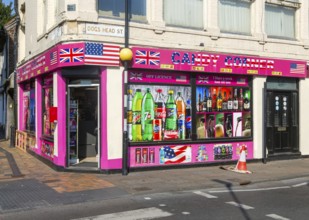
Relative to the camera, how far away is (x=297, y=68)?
47.0 ft

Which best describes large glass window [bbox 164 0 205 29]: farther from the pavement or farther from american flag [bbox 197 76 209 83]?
the pavement

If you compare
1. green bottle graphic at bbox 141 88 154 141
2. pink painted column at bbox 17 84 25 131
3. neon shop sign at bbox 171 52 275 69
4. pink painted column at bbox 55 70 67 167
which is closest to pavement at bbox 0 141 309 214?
pink painted column at bbox 55 70 67 167

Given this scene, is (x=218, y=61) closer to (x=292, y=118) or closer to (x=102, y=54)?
(x=102, y=54)

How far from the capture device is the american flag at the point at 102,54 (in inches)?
418

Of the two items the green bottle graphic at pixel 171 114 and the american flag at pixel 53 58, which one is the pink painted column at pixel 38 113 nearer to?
the american flag at pixel 53 58

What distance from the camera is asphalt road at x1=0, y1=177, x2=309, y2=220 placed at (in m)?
6.81

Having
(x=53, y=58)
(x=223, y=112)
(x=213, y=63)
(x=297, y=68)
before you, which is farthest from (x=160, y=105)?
(x=297, y=68)

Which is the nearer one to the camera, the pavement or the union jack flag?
the pavement

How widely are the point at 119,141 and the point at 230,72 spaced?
428 centimetres

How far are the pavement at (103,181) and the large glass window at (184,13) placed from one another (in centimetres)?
446

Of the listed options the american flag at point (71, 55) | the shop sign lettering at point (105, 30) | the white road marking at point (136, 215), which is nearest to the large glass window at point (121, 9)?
the shop sign lettering at point (105, 30)

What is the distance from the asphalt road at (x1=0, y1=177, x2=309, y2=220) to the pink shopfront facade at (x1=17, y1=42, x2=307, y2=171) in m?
3.14

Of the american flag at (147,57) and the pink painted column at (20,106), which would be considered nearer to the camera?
the american flag at (147,57)

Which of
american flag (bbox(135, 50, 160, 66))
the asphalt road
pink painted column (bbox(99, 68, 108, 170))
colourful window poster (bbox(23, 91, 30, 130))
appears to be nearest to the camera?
the asphalt road
